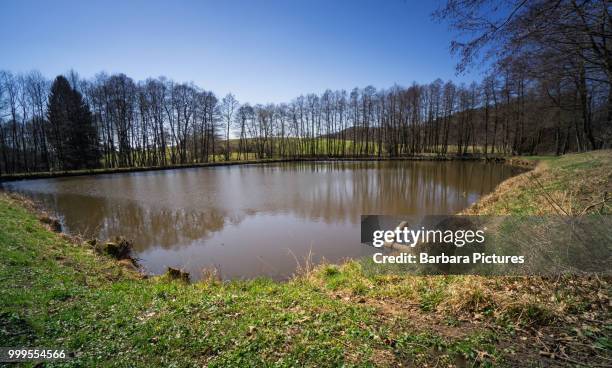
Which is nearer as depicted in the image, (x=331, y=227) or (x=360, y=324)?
(x=360, y=324)

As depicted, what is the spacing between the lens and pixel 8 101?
118 feet

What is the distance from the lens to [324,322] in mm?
3354

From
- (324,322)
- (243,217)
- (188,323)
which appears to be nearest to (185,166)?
(243,217)

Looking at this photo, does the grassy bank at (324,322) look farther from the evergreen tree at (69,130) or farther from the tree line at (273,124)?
the evergreen tree at (69,130)

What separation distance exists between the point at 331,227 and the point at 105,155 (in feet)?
141

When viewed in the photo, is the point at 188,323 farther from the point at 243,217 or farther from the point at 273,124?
the point at 273,124

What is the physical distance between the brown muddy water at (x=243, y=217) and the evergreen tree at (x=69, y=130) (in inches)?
799

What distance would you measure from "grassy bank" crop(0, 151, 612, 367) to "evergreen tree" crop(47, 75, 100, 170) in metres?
41.0

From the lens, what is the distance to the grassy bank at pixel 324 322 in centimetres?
266

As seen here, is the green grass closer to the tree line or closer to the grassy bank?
the grassy bank

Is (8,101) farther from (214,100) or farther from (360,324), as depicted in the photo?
(360,324)

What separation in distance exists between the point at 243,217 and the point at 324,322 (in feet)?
30.0

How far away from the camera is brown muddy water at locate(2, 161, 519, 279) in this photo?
784cm

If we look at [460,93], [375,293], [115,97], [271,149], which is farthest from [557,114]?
[115,97]
